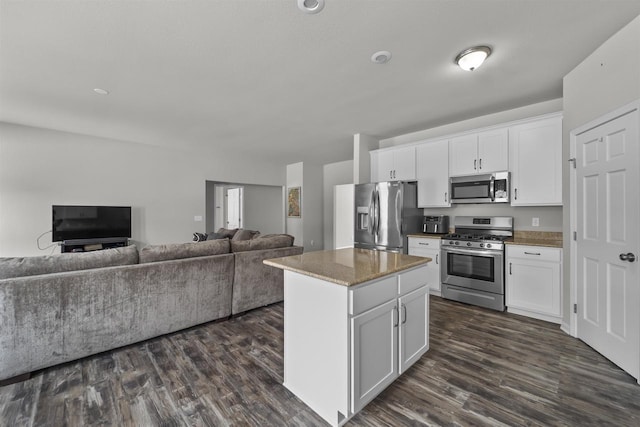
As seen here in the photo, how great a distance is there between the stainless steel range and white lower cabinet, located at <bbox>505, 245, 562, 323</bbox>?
0.33 feet

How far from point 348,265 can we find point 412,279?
547mm

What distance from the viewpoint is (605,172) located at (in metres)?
2.28

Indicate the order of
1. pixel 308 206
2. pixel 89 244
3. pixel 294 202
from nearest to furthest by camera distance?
pixel 89 244, pixel 308 206, pixel 294 202

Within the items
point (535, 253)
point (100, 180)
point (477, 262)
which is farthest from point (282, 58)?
point (100, 180)

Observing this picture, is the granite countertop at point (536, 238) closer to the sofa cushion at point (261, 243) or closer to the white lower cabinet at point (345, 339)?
the white lower cabinet at point (345, 339)

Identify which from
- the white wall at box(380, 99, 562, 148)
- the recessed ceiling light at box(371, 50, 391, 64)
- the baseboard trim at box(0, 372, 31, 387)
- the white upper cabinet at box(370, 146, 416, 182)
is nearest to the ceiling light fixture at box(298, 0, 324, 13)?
the recessed ceiling light at box(371, 50, 391, 64)

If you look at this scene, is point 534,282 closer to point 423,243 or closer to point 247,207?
point 423,243

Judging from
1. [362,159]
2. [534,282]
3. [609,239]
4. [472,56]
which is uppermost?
[472,56]

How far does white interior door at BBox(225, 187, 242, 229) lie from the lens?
25.6 ft

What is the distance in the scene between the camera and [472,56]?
91.0 inches

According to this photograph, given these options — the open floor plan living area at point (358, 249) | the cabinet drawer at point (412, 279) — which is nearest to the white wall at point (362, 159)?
the open floor plan living area at point (358, 249)

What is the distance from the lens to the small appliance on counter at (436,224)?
419cm

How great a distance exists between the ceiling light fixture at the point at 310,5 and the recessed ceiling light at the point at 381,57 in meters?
0.73

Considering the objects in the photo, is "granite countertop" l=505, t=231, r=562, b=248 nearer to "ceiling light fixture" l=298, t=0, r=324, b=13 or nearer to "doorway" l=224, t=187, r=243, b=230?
"ceiling light fixture" l=298, t=0, r=324, b=13
